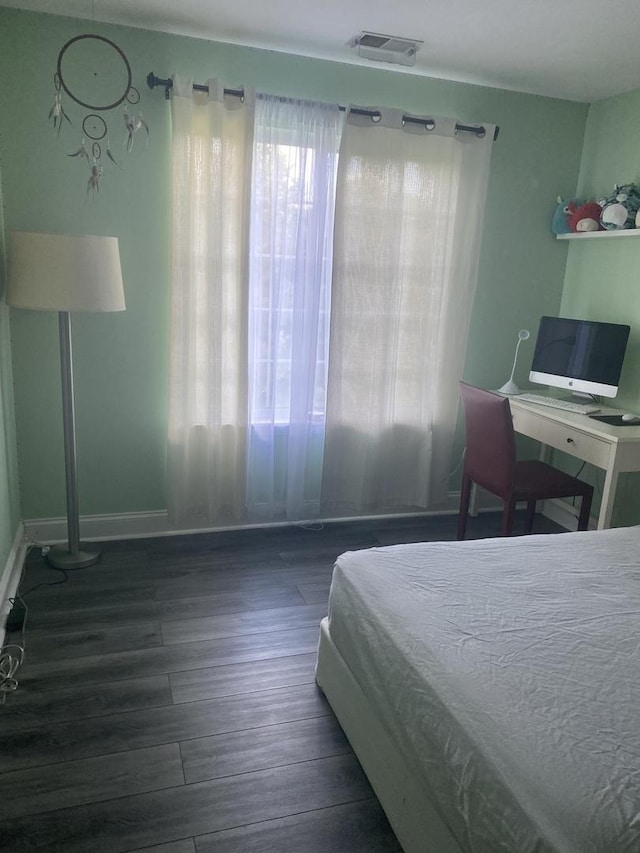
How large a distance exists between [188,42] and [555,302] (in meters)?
2.51

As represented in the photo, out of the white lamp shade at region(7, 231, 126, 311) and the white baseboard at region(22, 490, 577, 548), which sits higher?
the white lamp shade at region(7, 231, 126, 311)

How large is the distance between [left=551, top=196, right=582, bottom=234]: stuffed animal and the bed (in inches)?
Answer: 83.3

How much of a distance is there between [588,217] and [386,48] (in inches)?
56.3

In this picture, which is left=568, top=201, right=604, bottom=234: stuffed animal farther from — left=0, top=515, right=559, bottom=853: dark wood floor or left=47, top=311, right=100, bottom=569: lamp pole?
left=47, top=311, right=100, bottom=569: lamp pole

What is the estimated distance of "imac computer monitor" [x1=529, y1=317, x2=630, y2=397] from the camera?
130 inches

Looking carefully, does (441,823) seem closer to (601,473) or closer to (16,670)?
(16,670)

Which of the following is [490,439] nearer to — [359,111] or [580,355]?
[580,355]

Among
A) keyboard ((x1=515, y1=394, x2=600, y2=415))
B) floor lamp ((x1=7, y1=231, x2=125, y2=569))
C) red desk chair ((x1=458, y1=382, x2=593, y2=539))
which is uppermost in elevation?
floor lamp ((x1=7, y1=231, x2=125, y2=569))

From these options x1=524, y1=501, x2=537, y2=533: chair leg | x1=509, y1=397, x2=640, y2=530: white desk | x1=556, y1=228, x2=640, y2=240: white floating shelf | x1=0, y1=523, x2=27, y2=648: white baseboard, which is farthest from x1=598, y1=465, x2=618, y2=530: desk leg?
x1=0, y1=523, x2=27, y2=648: white baseboard

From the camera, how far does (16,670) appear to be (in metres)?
2.24

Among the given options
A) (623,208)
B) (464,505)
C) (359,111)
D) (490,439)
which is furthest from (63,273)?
(623,208)

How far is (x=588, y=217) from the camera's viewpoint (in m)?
3.49

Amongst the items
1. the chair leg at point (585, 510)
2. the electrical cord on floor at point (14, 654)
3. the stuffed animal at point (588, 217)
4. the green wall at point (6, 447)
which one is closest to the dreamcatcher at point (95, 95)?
the green wall at point (6, 447)

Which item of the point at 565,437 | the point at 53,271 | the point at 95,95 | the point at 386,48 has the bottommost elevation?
the point at 565,437
